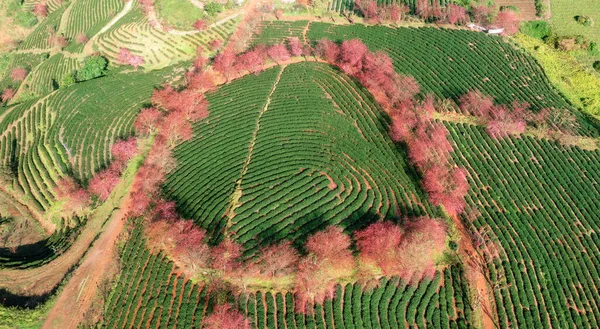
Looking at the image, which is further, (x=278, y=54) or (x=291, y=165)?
(x=278, y=54)

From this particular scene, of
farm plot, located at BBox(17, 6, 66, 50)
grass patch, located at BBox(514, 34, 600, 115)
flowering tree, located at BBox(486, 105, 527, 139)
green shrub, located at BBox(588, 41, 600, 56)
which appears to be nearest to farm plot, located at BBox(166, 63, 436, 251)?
flowering tree, located at BBox(486, 105, 527, 139)

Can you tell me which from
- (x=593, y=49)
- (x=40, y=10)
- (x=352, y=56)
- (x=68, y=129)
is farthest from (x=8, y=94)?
(x=593, y=49)

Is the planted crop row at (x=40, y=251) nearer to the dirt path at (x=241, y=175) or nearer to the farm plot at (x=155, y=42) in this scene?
the dirt path at (x=241, y=175)

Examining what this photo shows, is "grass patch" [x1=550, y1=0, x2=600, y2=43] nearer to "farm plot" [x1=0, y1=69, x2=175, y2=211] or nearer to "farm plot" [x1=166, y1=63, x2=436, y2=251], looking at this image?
"farm plot" [x1=166, y1=63, x2=436, y2=251]

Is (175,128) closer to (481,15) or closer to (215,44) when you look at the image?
(215,44)

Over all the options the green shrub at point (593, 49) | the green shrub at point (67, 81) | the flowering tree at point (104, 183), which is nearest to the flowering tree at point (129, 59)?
the green shrub at point (67, 81)

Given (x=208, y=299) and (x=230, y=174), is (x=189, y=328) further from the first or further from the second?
(x=230, y=174)

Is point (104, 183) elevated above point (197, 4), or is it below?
below
